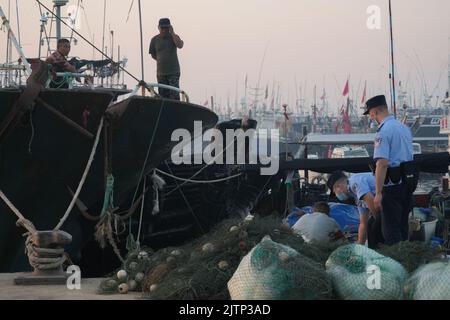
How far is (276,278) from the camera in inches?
195

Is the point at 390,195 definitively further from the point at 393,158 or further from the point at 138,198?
the point at 138,198

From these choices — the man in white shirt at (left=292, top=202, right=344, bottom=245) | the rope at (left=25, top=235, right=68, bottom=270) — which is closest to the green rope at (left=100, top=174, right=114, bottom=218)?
the man in white shirt at (left=292, top=202, right=344, bottom=245)

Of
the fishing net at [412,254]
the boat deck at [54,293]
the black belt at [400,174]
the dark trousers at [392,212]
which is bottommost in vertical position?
the boat deck at [54,293]

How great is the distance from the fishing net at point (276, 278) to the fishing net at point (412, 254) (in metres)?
0.84

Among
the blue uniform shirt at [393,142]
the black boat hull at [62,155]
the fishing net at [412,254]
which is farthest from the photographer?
the black boat hull at [62,155]

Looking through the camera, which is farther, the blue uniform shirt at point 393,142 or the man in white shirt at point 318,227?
the man in white shirt at point 318,227

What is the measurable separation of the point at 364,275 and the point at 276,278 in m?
0.58

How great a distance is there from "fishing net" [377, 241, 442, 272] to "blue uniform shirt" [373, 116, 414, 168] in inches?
62.0

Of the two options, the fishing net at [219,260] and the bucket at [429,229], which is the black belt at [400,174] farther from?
the bucket at [429,229]

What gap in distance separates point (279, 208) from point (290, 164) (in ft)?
5.09

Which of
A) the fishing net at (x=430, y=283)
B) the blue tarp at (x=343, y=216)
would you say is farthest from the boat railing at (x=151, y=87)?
the fishing net at (x=430, y=283)

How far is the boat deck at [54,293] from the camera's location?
18.8 feet
